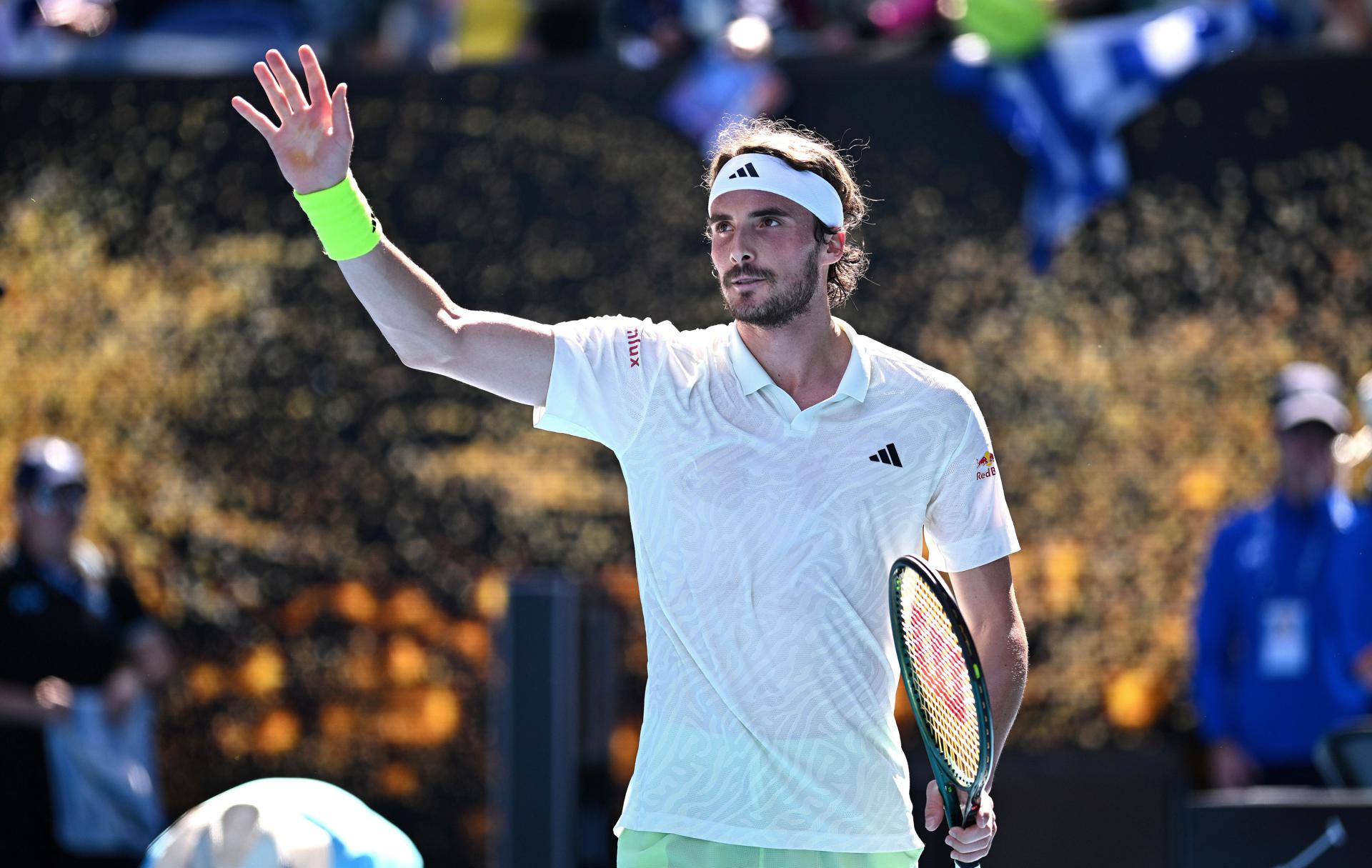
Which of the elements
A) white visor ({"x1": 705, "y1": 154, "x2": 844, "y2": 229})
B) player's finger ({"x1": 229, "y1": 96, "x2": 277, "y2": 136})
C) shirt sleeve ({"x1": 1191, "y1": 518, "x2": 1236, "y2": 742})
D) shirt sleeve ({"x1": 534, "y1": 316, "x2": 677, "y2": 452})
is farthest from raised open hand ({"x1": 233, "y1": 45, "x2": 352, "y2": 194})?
shirt sleeve ({"x1": 1191, "y1": 518, "x2": 1236, "y2": 742})

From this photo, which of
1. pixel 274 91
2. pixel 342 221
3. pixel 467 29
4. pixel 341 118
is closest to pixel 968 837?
pixel 342 221

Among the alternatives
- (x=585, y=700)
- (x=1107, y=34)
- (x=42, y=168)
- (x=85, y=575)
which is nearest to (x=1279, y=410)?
(x=1107, y=34)

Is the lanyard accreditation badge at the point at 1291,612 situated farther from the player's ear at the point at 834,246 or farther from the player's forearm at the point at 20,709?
the player's forearm at the point at 20,709

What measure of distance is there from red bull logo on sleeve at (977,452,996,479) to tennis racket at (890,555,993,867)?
20 cm

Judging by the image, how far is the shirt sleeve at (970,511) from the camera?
3121 mm

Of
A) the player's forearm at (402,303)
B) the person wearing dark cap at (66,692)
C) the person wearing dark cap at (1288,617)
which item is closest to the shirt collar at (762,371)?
the player's forearm at (402,303)

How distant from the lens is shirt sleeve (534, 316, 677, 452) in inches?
121

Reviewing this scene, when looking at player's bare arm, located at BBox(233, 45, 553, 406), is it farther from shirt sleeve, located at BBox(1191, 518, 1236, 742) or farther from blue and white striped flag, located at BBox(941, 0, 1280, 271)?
blue and white striped flag, located at BBox(941, 0, 1280, 271)

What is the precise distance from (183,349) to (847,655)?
505 centimetres

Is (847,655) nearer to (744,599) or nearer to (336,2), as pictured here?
(744,599)

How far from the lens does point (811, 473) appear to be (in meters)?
3.04

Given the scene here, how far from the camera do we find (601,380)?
10.2ft

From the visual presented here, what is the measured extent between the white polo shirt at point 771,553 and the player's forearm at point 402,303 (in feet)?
0.73

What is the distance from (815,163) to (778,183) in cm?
12
